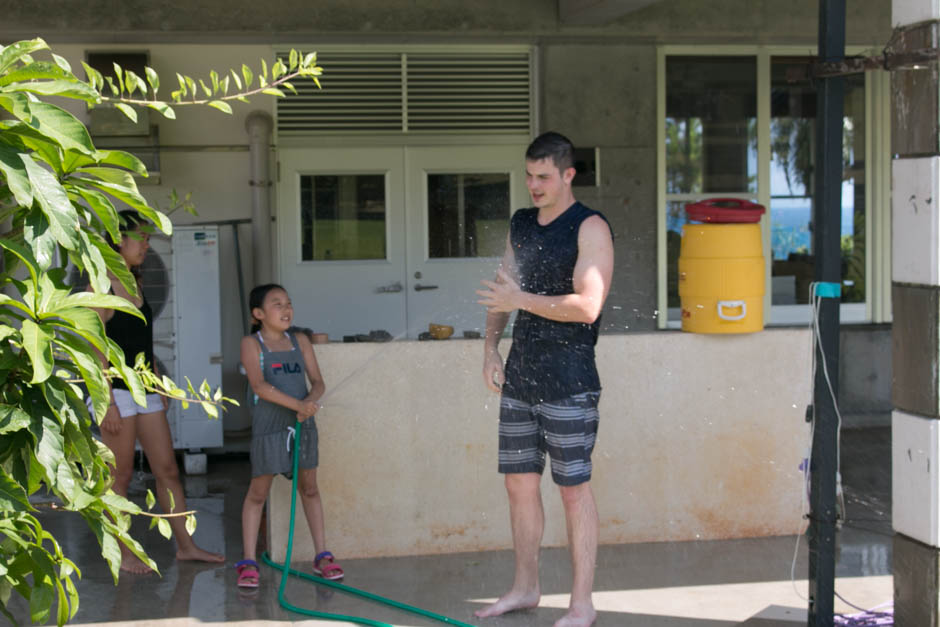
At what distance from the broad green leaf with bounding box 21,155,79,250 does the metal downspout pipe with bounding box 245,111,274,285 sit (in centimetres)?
626

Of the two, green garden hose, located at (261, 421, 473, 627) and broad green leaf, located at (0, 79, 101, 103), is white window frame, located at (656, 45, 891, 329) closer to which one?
green garden hose, located at (261, 421, 473, 627)

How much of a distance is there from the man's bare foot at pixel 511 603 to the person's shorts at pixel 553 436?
1.88 feet

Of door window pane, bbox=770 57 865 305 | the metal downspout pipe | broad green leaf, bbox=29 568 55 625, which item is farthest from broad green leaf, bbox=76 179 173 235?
door window pane, bbox=770 57 865 305

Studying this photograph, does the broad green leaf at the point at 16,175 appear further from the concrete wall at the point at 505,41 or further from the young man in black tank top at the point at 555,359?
the concrete wall at the point at 505,41

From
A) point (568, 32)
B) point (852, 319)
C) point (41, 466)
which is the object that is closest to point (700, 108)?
point (568, 32)

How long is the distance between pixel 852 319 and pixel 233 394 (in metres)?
5.19

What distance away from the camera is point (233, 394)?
8.30m

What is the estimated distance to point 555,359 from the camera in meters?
4.23

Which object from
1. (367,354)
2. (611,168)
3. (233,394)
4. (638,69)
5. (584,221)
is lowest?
(233,394)

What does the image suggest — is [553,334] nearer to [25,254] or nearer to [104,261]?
[104,261]

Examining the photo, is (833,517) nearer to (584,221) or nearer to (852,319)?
(584,221)

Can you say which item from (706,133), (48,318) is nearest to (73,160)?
(48,318)

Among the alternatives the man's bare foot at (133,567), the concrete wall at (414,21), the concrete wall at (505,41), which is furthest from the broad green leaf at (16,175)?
the concrete wall at (414,21)

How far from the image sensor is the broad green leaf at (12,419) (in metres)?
1.86
